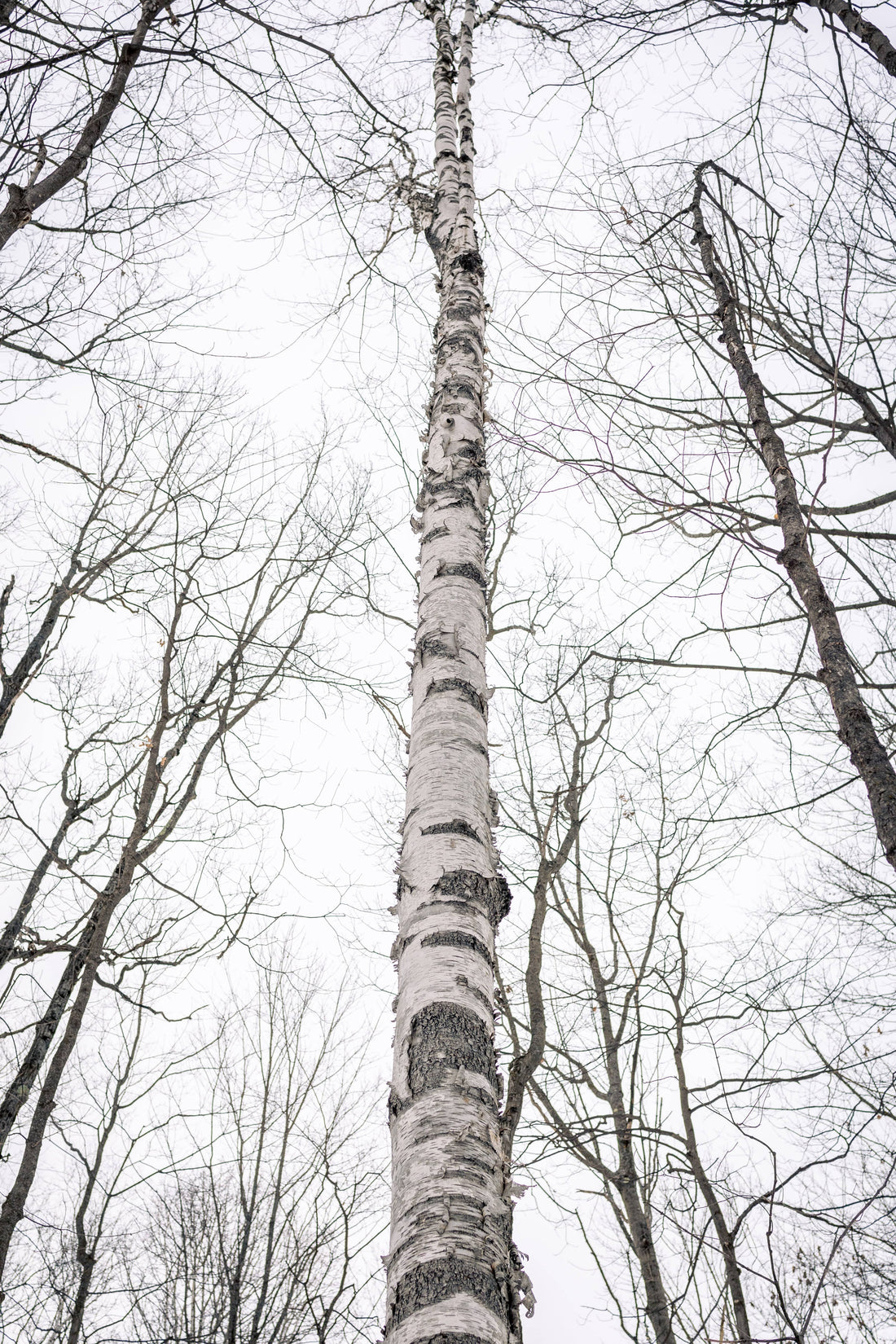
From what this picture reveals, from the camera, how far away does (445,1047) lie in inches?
54.0

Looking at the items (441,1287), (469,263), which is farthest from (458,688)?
(469,263)

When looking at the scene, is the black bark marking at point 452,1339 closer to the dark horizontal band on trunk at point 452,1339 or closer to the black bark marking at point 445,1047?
the dark horizontal band on trunk at point 452,1339

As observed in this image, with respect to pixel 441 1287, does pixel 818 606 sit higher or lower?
higher

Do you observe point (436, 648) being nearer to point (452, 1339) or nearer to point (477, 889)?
point (477, 889)

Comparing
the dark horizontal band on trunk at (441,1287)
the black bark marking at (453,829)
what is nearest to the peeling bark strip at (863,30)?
the black bark marking at (453,829)

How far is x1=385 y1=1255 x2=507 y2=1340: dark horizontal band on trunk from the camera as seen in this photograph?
3.48 feet

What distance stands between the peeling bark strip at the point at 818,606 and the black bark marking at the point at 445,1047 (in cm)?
84

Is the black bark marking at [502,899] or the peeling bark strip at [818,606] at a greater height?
the peeling bark strip at [818,606]

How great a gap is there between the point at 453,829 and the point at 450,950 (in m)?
0.29

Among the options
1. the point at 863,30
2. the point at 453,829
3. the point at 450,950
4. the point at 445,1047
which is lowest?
the point at 445,1047

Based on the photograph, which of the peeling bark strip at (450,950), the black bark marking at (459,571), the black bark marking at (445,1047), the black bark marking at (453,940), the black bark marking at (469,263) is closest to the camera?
the peeling bark strip at (450,950)

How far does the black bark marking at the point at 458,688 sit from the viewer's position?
2.04m

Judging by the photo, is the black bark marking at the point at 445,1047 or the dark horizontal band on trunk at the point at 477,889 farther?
the dark horizontal band on trunk at the point at 477,889

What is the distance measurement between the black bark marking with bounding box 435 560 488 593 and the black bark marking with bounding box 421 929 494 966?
112 centimetres
